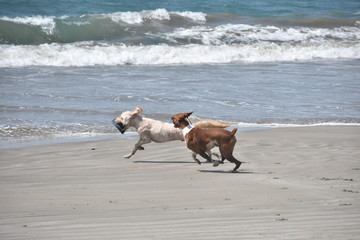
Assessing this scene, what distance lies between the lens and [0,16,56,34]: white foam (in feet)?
83.5

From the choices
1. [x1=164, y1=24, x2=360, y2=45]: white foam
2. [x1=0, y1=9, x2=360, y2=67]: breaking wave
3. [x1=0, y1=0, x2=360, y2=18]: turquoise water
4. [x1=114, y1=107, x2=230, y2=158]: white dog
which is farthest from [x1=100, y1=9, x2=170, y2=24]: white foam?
[x1=114, y1=107, x2=230, y2=158]: white dog

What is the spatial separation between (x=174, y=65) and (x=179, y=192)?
Answer: 14349 mm

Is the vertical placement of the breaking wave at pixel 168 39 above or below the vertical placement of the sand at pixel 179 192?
below

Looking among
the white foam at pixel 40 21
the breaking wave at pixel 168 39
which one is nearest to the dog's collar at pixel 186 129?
the breaking wave at pixel 168 39

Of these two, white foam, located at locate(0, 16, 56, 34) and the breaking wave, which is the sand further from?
white foam, located at locate(0, 16, 56, 34)

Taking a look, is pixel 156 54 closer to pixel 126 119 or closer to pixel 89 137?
pixel 89 137

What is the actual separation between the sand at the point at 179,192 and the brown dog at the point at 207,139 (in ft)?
0.64

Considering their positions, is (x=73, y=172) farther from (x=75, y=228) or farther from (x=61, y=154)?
(x=75, y=228)

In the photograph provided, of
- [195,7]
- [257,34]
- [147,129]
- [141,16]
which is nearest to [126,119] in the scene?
[147,129]

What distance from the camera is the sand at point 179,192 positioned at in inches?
183

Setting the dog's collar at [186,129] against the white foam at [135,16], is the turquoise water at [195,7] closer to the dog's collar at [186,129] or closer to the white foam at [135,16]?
the white foam at [135,16]

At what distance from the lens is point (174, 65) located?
66.4 feet

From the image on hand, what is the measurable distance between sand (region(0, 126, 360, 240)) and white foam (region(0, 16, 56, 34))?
54.8 ft

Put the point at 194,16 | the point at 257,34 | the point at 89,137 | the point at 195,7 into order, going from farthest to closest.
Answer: the point at 195,7 → the point at 194,16 → the point at 257,34 → the point at 89,137
